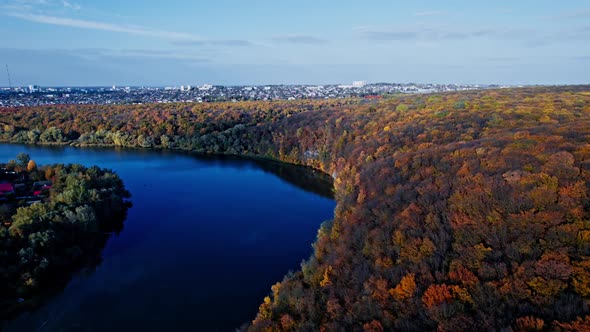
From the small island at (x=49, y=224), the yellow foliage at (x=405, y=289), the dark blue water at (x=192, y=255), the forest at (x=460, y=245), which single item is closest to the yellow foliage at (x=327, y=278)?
the forest at (x=460, y=245)

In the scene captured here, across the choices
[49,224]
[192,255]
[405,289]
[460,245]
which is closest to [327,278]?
[405,289]

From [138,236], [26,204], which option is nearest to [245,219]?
[138,236]

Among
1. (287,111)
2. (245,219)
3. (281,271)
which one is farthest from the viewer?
(287,111)

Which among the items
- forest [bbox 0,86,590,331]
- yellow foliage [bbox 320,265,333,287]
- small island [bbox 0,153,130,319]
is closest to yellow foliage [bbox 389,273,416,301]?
forest [bbox 0,86,590,331]

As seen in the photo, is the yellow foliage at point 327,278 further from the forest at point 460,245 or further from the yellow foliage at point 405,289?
the yellow foliage at point 405,289

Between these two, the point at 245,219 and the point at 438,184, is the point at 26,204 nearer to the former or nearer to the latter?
the point at 245,219

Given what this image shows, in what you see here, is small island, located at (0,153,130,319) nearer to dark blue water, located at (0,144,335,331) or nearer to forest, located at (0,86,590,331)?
dark blue water, located at (0,144,335,331)

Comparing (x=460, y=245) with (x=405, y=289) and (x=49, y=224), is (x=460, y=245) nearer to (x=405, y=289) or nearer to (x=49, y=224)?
(x=405, y=289)
